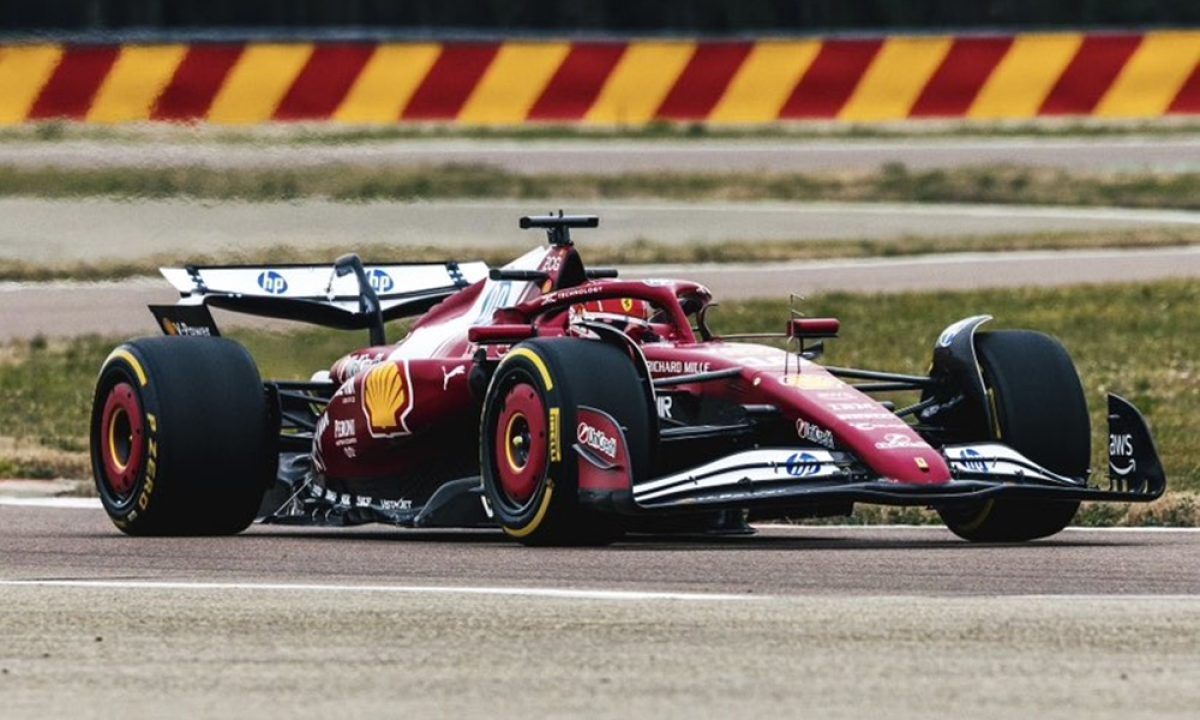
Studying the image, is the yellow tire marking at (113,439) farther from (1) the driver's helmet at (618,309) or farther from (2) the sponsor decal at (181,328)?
(1) the driver's helmet at (618,309)

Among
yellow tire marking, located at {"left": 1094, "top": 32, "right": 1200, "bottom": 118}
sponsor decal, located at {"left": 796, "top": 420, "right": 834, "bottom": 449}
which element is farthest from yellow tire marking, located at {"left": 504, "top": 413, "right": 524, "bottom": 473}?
yellow tire marking, located at {"left": 1094, "top": 32, "right": 1200, "bottom": 118}

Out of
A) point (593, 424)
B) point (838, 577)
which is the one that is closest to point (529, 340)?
point (593, 424)

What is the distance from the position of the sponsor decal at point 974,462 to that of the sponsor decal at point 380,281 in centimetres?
395

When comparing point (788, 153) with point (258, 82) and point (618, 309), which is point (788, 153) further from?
point (618, 309)

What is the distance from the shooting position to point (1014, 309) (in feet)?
72.0

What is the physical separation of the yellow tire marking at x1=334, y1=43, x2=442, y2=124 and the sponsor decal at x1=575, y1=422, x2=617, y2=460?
18842mm

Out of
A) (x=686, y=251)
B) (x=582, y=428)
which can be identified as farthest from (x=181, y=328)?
(x=686, y=251)

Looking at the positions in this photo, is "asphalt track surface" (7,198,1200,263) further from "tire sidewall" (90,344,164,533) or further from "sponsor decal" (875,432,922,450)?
"sponsor decal" (875,432,922,450)

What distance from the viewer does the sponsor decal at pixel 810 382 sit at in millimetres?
11117

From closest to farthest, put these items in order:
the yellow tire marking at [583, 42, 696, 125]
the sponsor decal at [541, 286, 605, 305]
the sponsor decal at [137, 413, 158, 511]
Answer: the sponsor decal at [541, 286, 605, 305]
the sponsor decal at [137, 413, 158, 511]
the yellow tire marking at [583, 42, 696, 125]

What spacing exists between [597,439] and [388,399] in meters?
1.72

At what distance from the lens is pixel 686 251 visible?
26.3m

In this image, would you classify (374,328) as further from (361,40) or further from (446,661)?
(361,40)

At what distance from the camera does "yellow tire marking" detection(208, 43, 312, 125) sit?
27.9 metres
